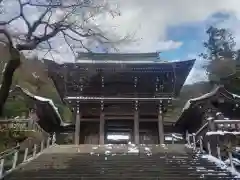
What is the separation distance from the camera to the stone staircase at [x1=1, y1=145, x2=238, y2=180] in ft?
33.1

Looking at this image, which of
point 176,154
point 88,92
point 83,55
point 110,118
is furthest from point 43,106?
point 176,154

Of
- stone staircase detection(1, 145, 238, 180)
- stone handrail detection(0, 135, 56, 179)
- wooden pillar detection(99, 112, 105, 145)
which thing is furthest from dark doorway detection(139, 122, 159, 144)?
stone handrail detection(0, 135, 56, 179)

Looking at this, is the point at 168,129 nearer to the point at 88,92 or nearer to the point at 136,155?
the point at 88,92

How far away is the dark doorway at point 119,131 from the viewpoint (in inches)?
794

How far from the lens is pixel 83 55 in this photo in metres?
23.7

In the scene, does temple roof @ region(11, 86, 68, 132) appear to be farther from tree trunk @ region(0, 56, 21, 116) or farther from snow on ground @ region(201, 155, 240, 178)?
tree trunk @ region(0, 56, 21, 116)

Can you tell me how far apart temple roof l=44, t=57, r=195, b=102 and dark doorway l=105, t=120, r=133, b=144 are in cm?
202

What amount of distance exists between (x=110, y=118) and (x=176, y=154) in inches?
286

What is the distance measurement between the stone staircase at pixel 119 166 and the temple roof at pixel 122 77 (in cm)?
585

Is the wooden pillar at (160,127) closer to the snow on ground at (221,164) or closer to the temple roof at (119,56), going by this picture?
the snow on ground at (221,164)

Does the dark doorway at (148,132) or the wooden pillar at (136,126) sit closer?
the wooden pillar at (136,126)

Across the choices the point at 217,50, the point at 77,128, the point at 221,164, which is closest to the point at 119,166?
the point at 221,164

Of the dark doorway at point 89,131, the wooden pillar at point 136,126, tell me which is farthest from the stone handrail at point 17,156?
the wooden pillar at point 136,126

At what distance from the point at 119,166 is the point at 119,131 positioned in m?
9.19
